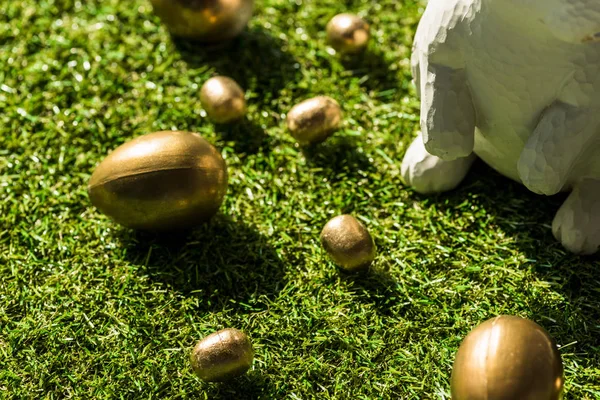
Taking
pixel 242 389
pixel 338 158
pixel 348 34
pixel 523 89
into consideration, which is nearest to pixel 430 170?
pixel 338 158

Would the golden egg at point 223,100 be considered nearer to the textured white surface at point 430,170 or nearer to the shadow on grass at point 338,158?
the shadow on grass at point 338,158

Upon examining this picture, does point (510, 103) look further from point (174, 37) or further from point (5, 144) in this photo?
point (5, 144)

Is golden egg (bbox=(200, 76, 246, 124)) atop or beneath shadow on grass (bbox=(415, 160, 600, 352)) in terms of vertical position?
atop

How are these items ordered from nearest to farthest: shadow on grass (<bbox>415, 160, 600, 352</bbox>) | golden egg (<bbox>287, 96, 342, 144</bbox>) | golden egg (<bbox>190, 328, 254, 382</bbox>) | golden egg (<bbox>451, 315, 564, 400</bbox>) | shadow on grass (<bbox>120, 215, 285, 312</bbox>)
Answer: golden egg (<bbox>451, 315, 564, 400</bbox>) → golden egg (<bbox>190, 328, 254, 382</bbox>) → shadow on grass (<bbox>415, 160, 600, 352</bbox>) → shadow on grass (<bbox>120, 215, 285, 312</bbox>) → golden egg (<bbox>287, 96, 342, 144</bbox>)

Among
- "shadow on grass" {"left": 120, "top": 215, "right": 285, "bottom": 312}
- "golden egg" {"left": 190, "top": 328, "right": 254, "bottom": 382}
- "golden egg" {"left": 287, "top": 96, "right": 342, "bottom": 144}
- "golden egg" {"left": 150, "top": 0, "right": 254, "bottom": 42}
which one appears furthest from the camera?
"golden egg" {"left": 150, "top": 0, "right": 254, "bottom": 42}

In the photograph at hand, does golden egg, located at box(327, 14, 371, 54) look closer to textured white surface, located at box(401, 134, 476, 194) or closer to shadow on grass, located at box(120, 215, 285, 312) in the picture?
textured white surface, located at box(401, 134, 476, 194)

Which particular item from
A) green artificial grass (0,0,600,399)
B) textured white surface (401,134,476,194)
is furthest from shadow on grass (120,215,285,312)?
textured white surface (401,134,476,194)

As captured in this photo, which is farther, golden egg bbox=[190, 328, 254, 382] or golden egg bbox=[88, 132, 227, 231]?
golden egg bbox=[88, 132, 227, 231]
